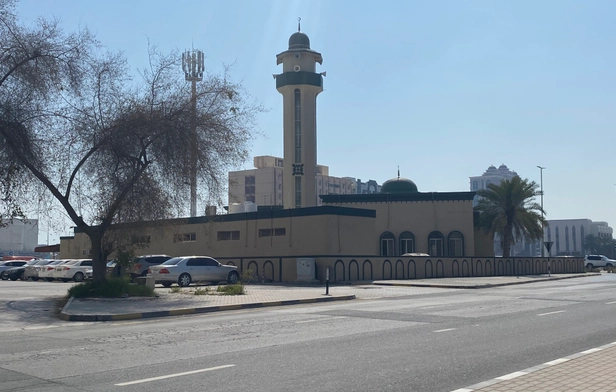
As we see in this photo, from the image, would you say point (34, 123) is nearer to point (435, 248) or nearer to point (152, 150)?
point (152, 150)

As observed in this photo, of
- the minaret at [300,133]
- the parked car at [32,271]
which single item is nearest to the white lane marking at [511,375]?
the parked car at [32,271]

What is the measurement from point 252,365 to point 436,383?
2793 mm

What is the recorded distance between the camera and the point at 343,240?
39.6 meters

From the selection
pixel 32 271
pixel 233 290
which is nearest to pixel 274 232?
pixel 233 290

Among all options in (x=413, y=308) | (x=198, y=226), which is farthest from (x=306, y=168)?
(x=413, y=308)

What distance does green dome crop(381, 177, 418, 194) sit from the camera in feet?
209

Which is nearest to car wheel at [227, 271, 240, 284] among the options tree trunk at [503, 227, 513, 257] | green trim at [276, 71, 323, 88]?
tree trunk at [503, 227, 513, 257]

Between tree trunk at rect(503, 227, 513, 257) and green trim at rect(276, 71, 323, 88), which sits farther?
green trim at rect(276, 71, 323, 88)

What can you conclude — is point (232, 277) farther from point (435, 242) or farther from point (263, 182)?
point (263, 182)

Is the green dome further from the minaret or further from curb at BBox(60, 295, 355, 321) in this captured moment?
curb at BBox(60, 295, 355, 321)

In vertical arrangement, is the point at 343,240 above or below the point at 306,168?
below

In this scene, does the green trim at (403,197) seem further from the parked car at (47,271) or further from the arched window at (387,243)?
the parked car at (47,271)

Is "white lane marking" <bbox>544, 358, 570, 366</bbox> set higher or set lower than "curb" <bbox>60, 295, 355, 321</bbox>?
higher

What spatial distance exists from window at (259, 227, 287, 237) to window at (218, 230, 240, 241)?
2299 millimetres
